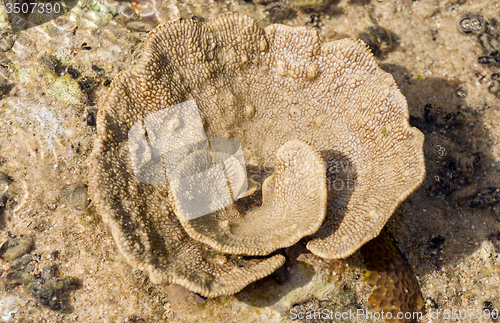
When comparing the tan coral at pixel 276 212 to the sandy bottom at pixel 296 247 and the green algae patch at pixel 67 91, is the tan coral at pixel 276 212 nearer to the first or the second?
the sandy bottom at pixel 296 247

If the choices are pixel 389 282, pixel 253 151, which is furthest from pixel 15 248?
pixel 389 282

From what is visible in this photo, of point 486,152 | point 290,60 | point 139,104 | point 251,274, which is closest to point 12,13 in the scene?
point 139,104

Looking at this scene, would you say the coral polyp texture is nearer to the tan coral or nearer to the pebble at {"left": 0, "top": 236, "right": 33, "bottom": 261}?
the tan coral

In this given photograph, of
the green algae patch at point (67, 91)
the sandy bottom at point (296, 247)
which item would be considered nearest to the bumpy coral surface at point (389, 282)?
the sandy bottom at point (296, 247)

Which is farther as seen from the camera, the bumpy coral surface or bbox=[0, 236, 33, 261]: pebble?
bbox=[0, 236, 33, 261]: pebble

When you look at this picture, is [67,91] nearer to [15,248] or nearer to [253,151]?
[15,248]

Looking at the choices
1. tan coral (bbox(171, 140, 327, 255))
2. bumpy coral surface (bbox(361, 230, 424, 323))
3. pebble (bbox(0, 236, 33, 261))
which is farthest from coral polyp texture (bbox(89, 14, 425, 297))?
pebble (bbox(0, 236, 33, 261))

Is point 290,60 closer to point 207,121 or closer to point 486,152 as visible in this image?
point 207,121
